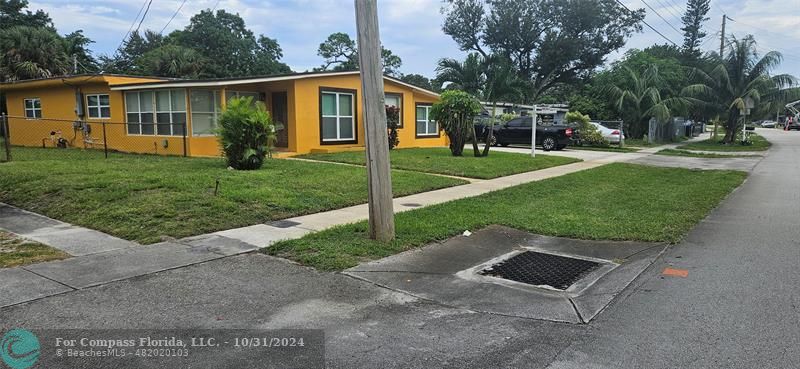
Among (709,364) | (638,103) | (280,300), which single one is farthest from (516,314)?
(638,103)

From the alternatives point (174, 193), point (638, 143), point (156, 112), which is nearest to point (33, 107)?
point (156, 112)

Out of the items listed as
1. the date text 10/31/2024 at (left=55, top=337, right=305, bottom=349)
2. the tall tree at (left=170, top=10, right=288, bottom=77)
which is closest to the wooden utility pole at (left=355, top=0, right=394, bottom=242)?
the date text 10/31/2024 at (left=55, top=337, right=305, bottom=349)

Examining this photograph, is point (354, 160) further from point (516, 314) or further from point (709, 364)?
point (709, 364)

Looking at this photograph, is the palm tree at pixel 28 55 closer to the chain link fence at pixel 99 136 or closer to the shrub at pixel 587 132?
the chain link fence at pixel 99 136

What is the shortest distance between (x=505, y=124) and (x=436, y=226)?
19.6 m

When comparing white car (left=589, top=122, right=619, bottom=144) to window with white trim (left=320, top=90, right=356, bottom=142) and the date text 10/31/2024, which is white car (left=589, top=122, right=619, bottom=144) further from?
the date text 10/31/2024

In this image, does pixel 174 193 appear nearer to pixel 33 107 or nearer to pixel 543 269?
pixel 543 269

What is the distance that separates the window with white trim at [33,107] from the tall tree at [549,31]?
3709 cm

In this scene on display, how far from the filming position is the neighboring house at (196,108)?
56.9 ft

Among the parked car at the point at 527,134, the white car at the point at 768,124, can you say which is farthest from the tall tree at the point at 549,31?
the white car at the point at 768,124

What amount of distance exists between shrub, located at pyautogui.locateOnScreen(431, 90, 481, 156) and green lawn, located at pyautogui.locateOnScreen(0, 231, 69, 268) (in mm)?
13471

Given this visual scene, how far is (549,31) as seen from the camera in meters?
50.4

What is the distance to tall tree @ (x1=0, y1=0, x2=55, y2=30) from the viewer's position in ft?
127

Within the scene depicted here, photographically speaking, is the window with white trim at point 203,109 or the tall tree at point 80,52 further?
the tall tree at point 80,52
